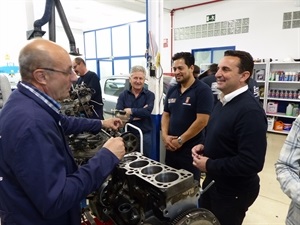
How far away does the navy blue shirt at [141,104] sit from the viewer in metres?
2.59

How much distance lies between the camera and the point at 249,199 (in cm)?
139

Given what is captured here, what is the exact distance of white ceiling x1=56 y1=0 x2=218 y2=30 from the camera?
20.6ft

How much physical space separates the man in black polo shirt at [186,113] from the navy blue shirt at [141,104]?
444 mm

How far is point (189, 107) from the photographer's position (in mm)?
2033

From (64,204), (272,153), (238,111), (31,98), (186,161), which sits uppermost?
(31,98)

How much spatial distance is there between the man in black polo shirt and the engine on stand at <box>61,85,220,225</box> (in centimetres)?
93

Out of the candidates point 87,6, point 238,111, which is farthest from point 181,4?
point 238,111

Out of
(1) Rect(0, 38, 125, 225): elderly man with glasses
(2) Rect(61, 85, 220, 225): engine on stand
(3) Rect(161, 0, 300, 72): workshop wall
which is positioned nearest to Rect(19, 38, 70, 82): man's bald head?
(1) Rect(0, 38, 125, 225): elderly man with glasses

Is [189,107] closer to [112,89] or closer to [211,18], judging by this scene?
[112,89]

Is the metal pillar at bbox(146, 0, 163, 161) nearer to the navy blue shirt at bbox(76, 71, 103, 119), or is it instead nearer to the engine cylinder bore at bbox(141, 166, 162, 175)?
the navy blue shirt at bbox(76, 71, 103, 119)

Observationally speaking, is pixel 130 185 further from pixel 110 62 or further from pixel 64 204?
pixel 110 62

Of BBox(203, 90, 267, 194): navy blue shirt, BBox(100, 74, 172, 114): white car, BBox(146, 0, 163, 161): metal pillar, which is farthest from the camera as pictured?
BBox(100, 74, 172, 114): white car

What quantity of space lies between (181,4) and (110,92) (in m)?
3.68

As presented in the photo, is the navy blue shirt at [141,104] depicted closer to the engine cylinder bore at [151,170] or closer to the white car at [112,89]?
the engine cylinder bore at [151,170]
